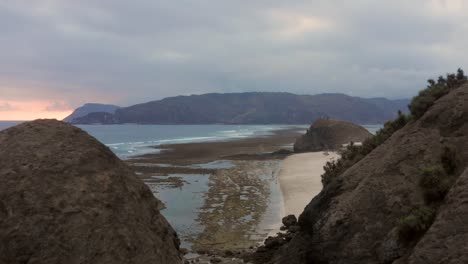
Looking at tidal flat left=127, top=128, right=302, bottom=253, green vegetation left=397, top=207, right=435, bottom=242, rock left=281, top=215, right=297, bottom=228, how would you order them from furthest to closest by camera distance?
1. rock left=281, top=215, right=297, bottom=228
2. tidal flat left=127, top=128, right=302, bottom=253
3. green vegetation left=397, top=207, right=435, bottom=242

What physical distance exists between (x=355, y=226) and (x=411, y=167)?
243cm

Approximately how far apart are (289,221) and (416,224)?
12415mm

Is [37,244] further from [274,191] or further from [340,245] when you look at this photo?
[274,191]

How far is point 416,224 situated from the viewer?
977 cm

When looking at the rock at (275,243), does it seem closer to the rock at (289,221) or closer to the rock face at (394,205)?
the rock face at (394,205)

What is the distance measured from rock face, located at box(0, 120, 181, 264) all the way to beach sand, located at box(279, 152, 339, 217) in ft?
50.1

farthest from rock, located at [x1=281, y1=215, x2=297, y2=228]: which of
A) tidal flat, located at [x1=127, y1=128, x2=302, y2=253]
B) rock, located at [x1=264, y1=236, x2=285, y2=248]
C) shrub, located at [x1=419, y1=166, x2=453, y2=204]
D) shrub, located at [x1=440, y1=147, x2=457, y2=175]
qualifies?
shrub, located at [x1=419, y1=166, x2=453, y2=204]

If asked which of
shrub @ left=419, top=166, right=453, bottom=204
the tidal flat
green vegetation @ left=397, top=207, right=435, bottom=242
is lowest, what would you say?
the tidal flat

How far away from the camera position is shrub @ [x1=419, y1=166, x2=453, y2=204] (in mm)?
10508

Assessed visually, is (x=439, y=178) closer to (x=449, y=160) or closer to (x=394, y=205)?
(x=449, y=160)

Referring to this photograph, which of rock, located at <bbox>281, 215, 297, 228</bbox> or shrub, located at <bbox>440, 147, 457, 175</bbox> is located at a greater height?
shrub, located at <bbox>440, 147, 457, 175</bbox>

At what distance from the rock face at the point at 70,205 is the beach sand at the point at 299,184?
602 inches

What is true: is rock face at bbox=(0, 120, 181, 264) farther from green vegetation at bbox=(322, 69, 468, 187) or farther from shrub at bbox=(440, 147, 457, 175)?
green vegetation at bbox=(322, 69, 468, 187)

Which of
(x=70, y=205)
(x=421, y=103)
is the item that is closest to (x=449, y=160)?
(x=421, y=103)
